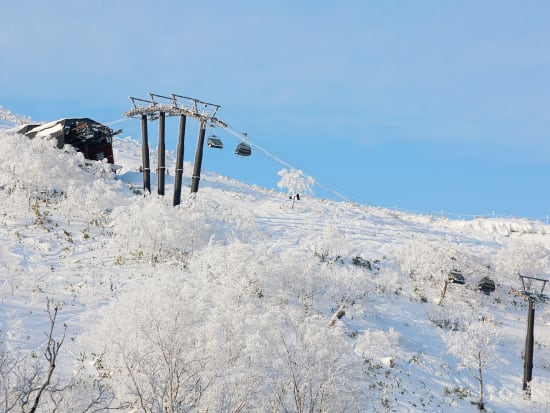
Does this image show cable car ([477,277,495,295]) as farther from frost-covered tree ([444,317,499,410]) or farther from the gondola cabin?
the gondola cabin

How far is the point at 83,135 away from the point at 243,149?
22.4 m

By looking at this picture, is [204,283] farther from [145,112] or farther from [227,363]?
[145,112]

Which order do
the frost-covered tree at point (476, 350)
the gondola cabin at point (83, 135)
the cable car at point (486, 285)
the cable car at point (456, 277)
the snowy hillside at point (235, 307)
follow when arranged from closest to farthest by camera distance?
the snowy hillside at point (235, 307), the frost-covered tree at point (476, 350), the cable car at point (456, 277), the cable car at point (486, 285), the gondola cabin at point (83, 135)

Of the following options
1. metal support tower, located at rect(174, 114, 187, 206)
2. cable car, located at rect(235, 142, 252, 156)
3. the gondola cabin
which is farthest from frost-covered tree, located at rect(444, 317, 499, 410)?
the gondola cabin

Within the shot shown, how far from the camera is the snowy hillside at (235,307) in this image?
21.1 meters

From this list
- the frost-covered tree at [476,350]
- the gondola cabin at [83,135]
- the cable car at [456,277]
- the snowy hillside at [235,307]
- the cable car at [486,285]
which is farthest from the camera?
the gondola cabin at [83,135]

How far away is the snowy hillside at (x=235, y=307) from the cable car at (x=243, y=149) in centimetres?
507

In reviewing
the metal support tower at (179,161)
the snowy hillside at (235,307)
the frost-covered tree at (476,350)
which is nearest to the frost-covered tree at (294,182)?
the snowy hillside at (235,307)

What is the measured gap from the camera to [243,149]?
1474 inches

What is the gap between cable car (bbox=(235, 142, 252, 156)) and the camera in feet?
122

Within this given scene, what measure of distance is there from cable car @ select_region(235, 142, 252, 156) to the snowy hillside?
507cm

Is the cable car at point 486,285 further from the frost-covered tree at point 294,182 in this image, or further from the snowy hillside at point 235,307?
the frost-covered tree at point 294,182

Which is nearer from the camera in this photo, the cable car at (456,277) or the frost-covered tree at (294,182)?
the cable car at (456,277)

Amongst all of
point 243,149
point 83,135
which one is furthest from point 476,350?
point 83,135
